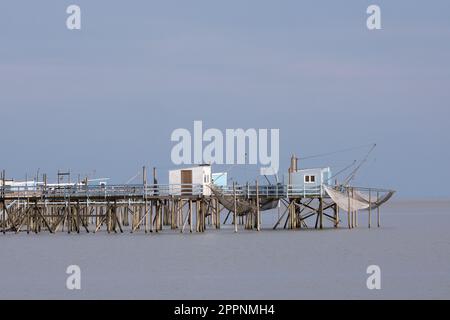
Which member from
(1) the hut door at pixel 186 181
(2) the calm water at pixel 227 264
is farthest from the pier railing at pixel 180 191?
(2) the calm water at pixel 227 264

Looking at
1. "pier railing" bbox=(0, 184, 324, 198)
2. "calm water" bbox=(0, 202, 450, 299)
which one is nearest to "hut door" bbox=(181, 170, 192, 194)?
"pier railing" bbox=(0, 184, 324, 198)

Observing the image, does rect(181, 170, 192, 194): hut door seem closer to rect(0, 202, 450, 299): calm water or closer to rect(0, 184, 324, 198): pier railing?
rect(0, 184, 324, 198): pier railing

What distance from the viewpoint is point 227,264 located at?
55.1 meters

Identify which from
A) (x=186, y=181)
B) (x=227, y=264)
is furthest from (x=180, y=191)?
(x=227, y=264)

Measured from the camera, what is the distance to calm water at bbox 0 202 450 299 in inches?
1799

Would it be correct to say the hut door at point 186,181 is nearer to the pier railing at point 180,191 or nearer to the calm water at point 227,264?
the pier railing at point 180,191

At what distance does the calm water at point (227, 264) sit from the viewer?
150ft

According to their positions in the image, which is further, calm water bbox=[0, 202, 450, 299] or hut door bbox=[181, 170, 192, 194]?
hut door bbox=[181, 170, 192, 194]

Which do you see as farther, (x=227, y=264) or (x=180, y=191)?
(x=180, y=191)

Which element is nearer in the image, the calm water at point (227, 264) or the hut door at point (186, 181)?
the calm water at point (227, 264)

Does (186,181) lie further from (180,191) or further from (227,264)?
(227,264)

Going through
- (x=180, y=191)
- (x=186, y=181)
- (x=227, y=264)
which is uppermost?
(x=186, y=181)
